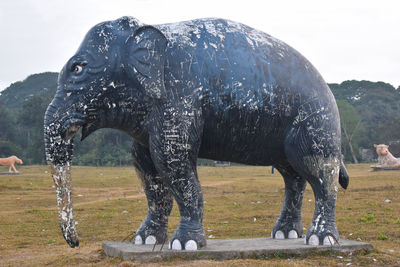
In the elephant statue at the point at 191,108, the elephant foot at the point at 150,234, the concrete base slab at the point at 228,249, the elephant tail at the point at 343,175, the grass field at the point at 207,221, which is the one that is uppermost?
the elephant statue at the point at 191,108

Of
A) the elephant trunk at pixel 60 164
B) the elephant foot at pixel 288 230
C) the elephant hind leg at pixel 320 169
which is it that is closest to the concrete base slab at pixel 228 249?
the elephant hind leg at pixel 320 169

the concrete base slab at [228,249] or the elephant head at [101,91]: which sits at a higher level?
the elephant head at [101,91]

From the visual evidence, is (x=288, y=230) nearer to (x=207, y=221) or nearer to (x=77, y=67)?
(x=77, y=67)

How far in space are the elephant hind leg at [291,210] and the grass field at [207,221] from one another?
3.24 feet

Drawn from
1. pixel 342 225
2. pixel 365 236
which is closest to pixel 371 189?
pixel 342 225

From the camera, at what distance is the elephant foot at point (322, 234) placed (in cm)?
591

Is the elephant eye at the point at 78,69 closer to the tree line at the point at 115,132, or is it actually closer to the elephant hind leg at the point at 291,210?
the elephant hind leg at the point at 291,210

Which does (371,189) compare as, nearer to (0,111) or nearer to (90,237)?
(90,237)

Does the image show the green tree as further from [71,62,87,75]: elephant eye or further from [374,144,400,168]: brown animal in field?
[71,62,87,75]: elephant eye

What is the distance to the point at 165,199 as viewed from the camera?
6.36 m

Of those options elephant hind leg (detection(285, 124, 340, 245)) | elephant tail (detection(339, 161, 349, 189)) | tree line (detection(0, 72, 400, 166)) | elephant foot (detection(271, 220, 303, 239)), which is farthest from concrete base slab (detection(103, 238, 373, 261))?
tree line (detection(0, 72, 400, 166))

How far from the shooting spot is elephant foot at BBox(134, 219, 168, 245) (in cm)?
621

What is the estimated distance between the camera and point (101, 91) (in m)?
5.38

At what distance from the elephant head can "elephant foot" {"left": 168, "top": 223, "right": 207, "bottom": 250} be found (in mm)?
1105
